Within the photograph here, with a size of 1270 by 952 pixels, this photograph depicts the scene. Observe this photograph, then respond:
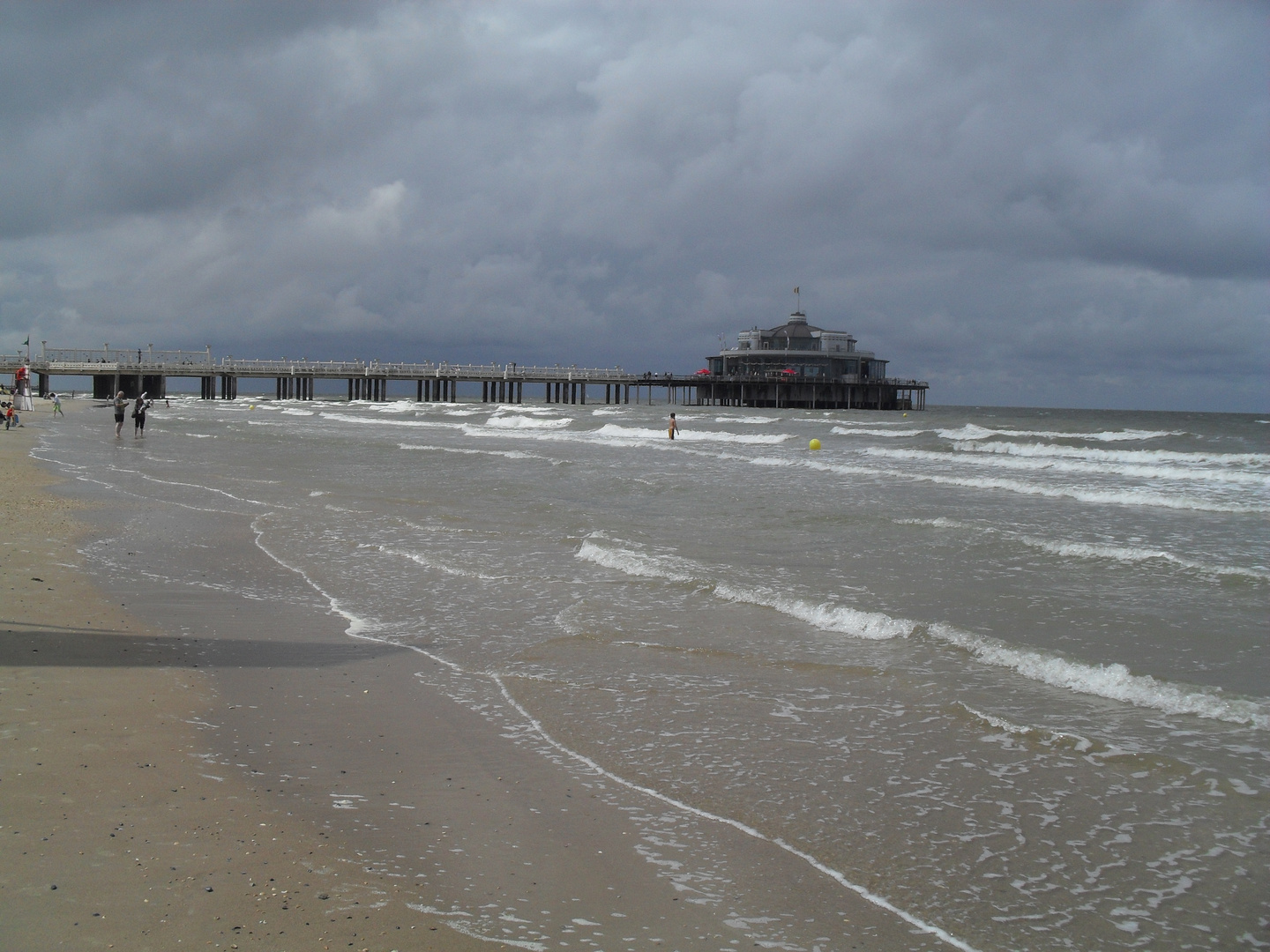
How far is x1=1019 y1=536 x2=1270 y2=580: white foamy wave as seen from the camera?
32.4 ft

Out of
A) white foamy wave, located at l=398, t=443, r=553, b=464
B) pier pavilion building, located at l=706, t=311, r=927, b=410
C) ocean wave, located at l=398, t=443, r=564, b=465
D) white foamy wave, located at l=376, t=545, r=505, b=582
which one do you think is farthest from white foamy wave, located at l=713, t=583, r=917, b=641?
pier pavilion building, located at l=706, t=311, r=927, b=410

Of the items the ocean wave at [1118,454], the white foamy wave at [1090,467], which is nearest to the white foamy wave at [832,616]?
the white foamy wave at [1090,467]

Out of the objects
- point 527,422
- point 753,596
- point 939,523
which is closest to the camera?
point 753,596

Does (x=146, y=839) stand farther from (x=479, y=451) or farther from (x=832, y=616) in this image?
(x=479, y=451)

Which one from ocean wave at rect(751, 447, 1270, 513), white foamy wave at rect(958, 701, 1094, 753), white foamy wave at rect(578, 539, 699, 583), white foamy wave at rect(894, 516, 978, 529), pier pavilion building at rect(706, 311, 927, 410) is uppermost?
pier pavilion building at rect(706, 311, 927, 410)

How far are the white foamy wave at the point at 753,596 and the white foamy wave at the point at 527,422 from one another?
3590 cm

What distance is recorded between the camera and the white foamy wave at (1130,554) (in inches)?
389

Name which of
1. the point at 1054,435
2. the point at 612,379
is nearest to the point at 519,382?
the point at 612,379

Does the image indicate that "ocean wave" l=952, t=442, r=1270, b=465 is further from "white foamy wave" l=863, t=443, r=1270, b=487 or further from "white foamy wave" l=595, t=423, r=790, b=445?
"white foamy wave" l=595, t=423, r=790, b=445

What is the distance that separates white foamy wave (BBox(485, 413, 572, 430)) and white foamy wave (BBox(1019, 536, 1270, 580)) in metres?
36.0

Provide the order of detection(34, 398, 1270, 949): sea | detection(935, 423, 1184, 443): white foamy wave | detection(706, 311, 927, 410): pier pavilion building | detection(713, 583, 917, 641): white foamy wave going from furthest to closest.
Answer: detection(706, 311, 927, 410): pier pavilion building → detection(935, 423, 1184, 443): white foamy wave → detection(713, 583, 917, 641): white foamy wave → detection(34, 398, 1270, 949): sea

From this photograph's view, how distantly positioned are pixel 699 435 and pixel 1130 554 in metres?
31.0

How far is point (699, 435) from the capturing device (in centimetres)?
4144

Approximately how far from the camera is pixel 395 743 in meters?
4.56
